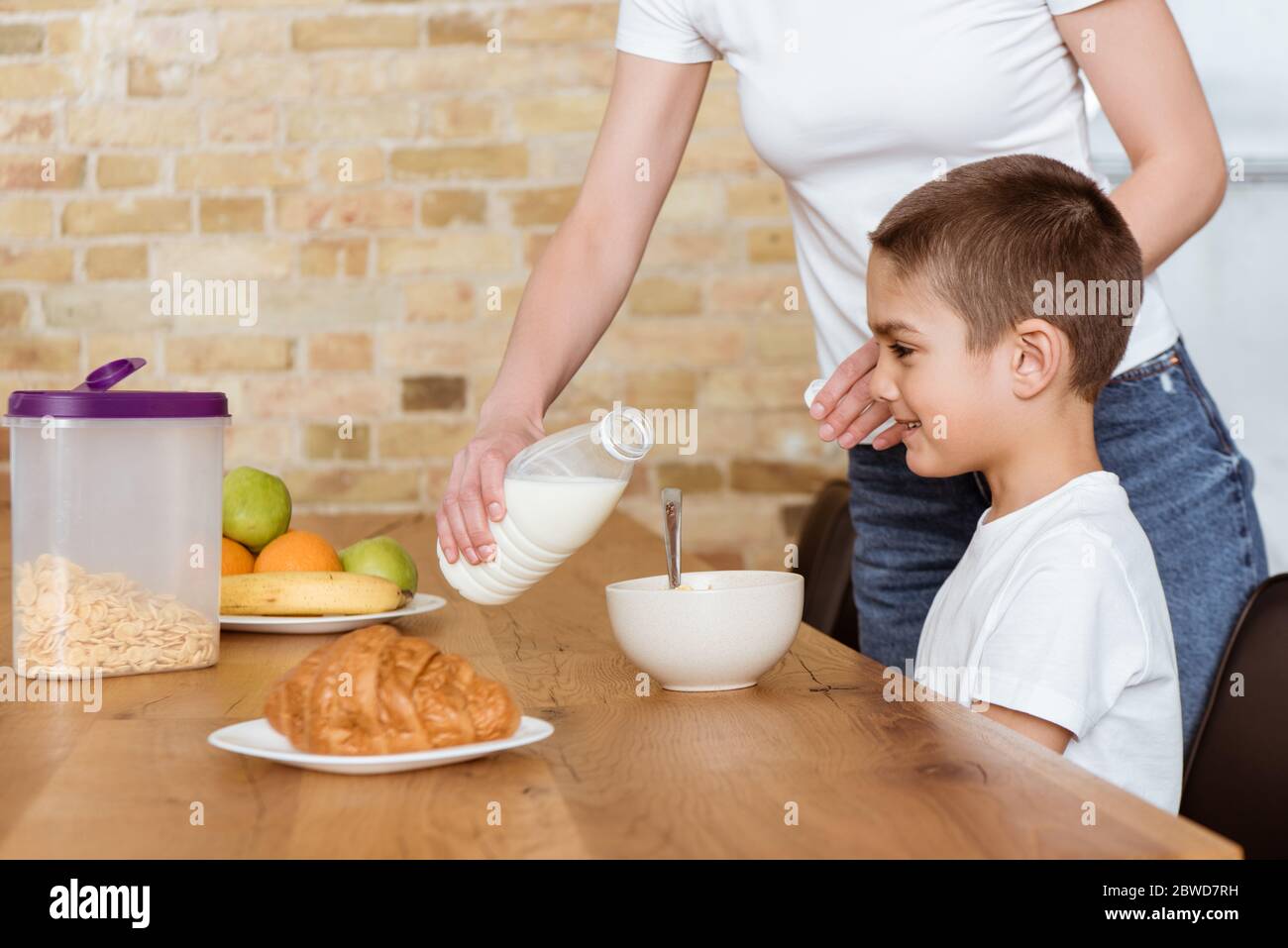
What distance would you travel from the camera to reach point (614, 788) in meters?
0.66

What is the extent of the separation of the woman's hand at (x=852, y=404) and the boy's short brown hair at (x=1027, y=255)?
93mm

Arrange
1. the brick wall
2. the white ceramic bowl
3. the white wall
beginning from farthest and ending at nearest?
the brick wall
the white wall
the white ceramic bowl

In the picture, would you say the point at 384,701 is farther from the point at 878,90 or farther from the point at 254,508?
the point at 878,90

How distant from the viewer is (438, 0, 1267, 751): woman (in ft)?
3.82

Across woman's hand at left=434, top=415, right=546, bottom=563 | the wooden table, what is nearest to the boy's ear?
the wooden table

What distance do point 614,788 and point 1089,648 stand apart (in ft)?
1.46

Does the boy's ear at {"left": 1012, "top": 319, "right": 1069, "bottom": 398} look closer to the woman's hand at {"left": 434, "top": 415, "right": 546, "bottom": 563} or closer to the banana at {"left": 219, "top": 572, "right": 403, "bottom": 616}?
the woman's hand at {"left": 434, "top": 415, "right": 546, "bottom": 563}

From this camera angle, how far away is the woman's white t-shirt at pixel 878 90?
122 cm

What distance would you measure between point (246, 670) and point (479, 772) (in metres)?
0.37

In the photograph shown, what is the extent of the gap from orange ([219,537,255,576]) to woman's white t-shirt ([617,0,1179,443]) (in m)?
0.61
